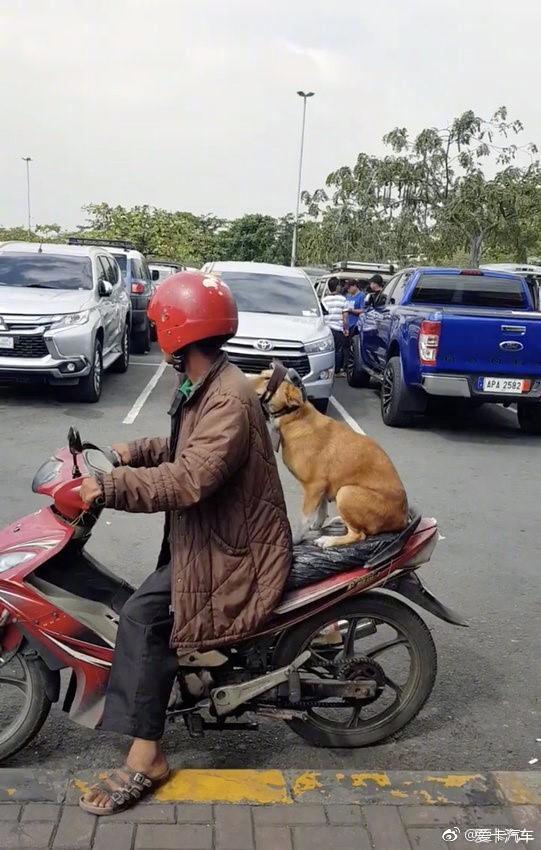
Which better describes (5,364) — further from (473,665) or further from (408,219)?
(408,219)

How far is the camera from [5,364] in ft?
28.4

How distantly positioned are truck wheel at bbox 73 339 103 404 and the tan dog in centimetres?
535

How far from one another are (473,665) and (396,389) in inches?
209

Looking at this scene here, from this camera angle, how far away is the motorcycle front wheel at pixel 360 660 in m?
2.90

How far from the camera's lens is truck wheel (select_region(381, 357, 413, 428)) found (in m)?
8.86

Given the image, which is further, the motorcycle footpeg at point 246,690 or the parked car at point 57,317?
the parked car at point 57,317

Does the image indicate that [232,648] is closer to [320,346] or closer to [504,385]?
[504,385]

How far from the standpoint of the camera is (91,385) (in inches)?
366

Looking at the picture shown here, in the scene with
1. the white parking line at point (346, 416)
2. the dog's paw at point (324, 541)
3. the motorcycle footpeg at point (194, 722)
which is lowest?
the white parking line at point (346, 416)

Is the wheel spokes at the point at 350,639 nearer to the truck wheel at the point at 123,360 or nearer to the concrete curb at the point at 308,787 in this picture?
the concrete curb at the point at 308,787

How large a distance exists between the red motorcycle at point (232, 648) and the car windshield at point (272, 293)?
6.88 metres

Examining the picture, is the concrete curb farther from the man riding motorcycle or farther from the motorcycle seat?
the motorcycle seat

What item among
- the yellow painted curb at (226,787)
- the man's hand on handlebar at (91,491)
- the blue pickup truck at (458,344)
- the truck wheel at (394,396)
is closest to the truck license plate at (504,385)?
the blue pickup truck at (458,344)

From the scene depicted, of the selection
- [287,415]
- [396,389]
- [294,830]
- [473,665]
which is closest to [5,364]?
[396,389]
